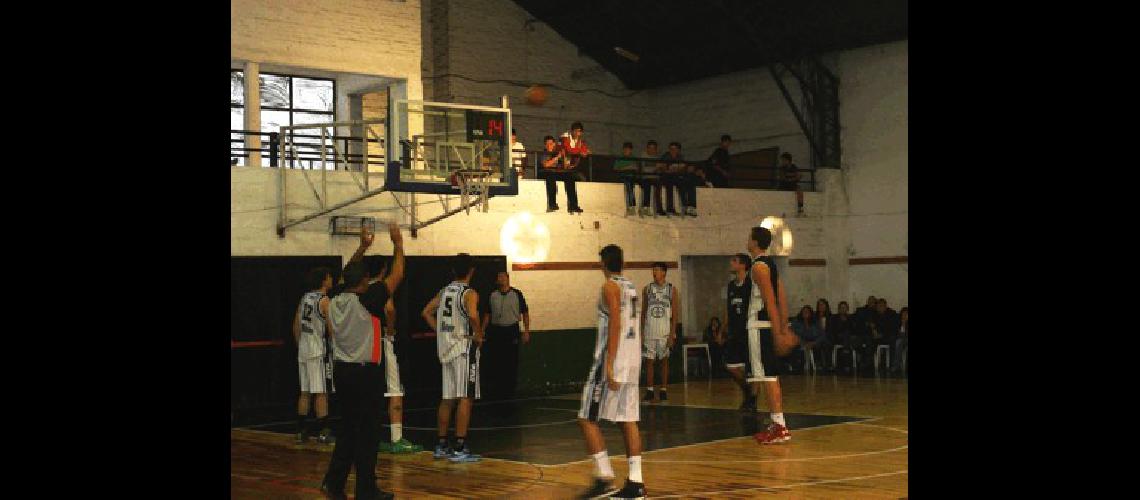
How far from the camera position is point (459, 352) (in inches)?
432

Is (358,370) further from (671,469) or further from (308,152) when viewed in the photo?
(308,152)

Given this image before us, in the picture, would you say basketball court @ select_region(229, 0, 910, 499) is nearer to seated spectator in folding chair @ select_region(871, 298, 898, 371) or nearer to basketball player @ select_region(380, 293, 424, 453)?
seated spectator in folding chair @ select_region(871, 298, 898, 371)

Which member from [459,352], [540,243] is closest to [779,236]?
[540,243]

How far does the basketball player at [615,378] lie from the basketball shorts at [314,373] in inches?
192

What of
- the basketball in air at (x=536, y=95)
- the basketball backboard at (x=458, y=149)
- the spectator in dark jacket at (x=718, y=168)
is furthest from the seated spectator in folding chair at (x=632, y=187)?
the basketball backboard at (x=458, y=149)

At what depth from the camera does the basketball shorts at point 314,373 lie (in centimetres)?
1271

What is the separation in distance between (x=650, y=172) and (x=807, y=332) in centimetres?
414
